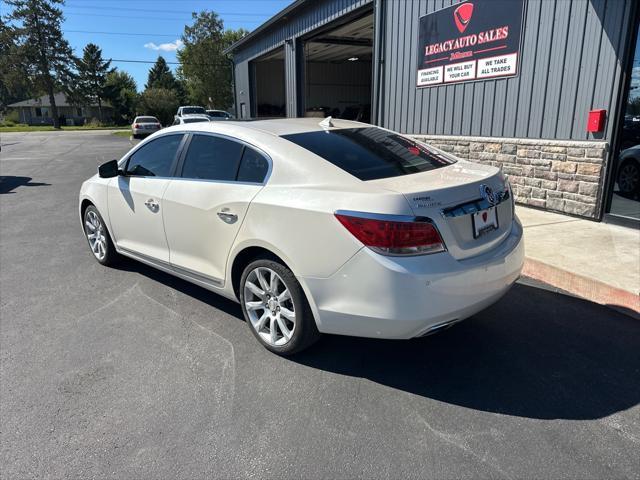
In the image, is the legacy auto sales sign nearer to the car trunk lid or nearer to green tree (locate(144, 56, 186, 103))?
the car trunk lid

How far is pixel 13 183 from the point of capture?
12.1m

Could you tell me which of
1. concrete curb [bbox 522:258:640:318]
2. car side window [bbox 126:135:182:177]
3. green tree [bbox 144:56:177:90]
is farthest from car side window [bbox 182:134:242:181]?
green tree [bbox 144:56:177:90]

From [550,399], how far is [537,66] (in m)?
6.13

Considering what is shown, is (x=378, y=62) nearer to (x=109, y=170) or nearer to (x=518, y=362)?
(x=109, y=170)

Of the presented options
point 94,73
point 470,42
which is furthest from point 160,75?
point 470,42

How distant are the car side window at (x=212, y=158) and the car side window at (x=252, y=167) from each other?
0.07 m

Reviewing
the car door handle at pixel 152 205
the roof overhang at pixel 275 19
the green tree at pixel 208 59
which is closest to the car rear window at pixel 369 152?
the car door handle at pixel 152 205

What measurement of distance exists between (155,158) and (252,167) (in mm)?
1433

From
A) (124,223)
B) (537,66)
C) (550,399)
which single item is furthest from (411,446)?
(537,66)

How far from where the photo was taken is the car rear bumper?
2.64 m

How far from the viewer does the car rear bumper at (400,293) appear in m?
2.64

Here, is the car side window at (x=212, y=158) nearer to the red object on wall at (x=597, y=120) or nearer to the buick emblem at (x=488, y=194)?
the buick emblem at (x=488, y=194)

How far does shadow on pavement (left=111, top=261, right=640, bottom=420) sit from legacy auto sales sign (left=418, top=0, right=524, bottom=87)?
527cm

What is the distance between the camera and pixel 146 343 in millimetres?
3598
